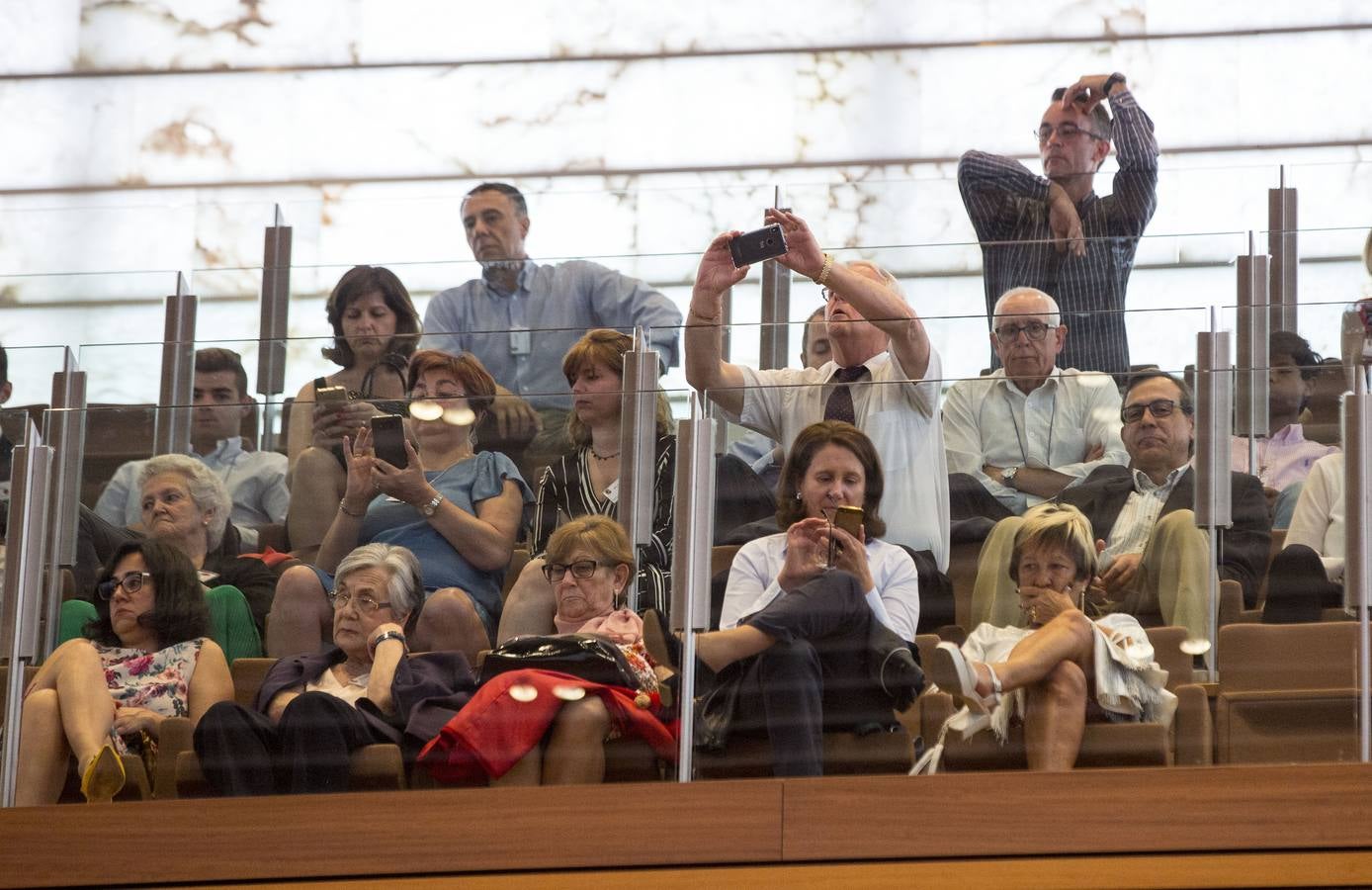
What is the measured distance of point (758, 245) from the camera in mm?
4660

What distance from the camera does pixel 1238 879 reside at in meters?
3.75

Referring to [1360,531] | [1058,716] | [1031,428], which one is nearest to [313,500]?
[1031,428]

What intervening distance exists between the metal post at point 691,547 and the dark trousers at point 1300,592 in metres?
1.01

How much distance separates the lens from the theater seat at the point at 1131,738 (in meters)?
3.85

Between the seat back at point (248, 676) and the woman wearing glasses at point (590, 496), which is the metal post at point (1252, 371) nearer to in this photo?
the woman wearing glasses at point (590, 496)

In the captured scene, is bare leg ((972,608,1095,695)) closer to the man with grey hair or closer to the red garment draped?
the man with grey hair

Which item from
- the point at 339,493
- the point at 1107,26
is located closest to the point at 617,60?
the point at 1107,26

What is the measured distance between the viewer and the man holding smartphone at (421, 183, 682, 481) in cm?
425

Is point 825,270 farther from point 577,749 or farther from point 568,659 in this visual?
point 577,749

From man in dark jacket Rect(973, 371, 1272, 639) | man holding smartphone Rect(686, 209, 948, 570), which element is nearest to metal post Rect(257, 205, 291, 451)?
man holding smartphone Rect(686, 209, 948, 570)

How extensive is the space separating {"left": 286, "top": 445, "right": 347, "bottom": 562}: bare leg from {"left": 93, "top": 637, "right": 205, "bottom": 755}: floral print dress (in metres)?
0.27

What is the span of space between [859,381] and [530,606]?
752 millimetres

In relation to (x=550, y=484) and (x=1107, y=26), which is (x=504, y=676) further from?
(x=1107, y=26)

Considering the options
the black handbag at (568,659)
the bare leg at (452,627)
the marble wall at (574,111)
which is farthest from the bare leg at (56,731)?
the marble wall at (574,111)
